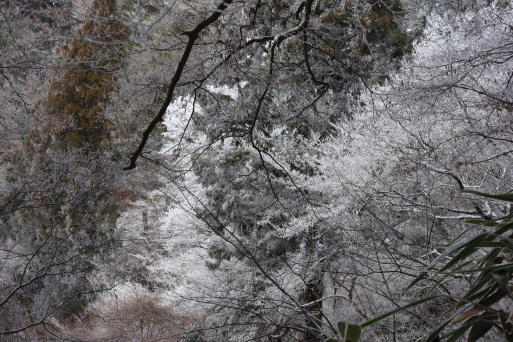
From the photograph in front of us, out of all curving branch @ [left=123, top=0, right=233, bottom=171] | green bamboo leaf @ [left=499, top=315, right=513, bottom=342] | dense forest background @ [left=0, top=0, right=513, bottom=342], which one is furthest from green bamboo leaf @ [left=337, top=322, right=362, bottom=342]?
dense forest background @ [left=0, top=0, right=513, bottom=342]

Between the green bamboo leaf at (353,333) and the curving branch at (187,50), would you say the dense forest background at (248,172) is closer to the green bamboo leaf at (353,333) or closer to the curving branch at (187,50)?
→ the curving branch at (187,50)

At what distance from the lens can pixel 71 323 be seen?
858 centimetres

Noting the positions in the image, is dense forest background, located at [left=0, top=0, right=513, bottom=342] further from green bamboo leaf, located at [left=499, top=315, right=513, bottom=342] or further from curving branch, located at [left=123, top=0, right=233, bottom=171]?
green bamboo leaf, located at [left=499, top=315, right=513, bottom=342]

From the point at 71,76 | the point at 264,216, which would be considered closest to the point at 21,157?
the point at 71,76

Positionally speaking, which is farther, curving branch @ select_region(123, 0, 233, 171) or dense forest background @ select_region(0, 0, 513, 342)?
dense forest background @ select_region(0, 0, 513, 342)

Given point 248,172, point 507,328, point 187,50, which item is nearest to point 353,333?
point 507,328

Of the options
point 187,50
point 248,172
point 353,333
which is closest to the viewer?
point 353,333

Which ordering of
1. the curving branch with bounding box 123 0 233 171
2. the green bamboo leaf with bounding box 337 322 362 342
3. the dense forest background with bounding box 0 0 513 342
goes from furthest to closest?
1. the dense forest background with bounding box 0 0 513 342
2. the curving branch with bounding box 123 0 233 171
3. the green bamboo leaf with bounding box 337 322 362 342

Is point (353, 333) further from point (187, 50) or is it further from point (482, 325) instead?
point (187, 50)

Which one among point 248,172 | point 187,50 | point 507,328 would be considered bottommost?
point 507,328

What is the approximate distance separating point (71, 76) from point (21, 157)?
231 cm

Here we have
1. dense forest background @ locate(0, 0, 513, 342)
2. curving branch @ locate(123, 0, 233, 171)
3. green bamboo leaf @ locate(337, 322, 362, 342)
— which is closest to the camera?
green bamboo leaf @ locate(337, 322, 362, 342)

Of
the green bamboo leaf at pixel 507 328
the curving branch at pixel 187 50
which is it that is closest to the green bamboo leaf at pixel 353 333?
the green bamboo leaf at pixel 507 328

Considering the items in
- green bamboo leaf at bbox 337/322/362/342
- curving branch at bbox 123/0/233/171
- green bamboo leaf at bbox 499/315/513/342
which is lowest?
green bamboo leaf at bbox 499/315/513/342
